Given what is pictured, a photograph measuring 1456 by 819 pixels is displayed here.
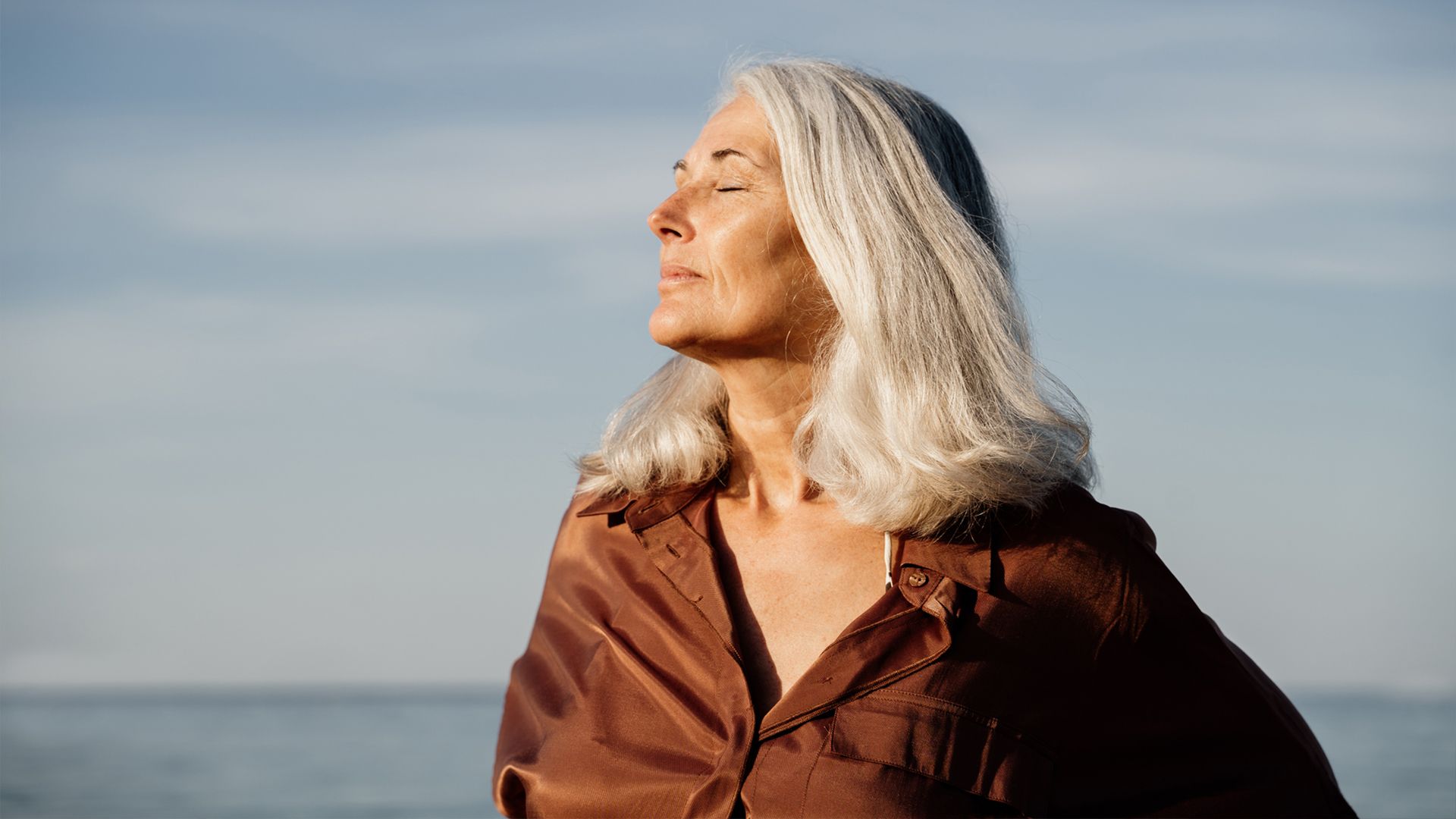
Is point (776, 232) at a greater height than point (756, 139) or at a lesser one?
lesser

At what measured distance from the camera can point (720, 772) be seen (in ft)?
8.13

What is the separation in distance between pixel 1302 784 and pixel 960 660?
0.71 m

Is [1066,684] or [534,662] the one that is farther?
[534,662]

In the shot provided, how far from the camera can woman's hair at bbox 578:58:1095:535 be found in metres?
2.69

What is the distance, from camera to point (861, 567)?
2764 millimetres

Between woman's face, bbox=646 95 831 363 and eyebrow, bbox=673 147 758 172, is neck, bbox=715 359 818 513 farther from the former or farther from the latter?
eyebrow, bbox=673 147 758 172

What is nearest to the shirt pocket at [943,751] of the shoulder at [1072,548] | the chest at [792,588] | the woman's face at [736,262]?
the chest at [792,588]

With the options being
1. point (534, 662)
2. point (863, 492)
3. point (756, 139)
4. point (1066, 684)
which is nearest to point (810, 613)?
point (863, 492)

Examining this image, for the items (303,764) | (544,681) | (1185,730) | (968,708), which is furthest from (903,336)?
(303,764)

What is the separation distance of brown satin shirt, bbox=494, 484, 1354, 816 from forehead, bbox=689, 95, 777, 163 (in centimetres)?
81

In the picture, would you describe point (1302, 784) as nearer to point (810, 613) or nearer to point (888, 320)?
point (810, 613)

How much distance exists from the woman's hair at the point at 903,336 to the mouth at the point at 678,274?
0.24 meters

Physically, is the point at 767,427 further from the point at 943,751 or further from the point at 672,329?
the point at 943,751

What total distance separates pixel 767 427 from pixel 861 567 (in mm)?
396
